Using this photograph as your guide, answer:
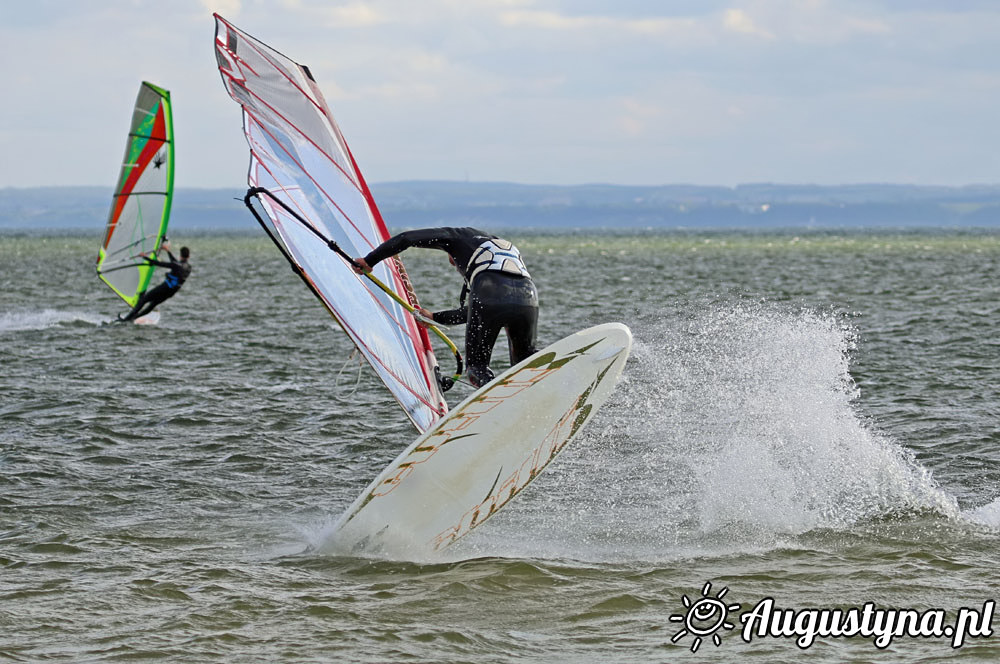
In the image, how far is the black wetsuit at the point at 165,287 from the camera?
22297 millimetres

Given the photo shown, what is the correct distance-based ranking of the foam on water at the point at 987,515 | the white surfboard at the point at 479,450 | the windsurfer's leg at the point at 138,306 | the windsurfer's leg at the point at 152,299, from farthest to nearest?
the windsurfer's leg at the point at 138,306 → the windsurfer's leg at the point at 152,299 → the foam on water at the point at 987,515 → the white surfboard at the point at 479,450

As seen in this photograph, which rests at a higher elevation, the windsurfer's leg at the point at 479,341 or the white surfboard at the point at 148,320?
the windsurfer's leg at the point at 479,341

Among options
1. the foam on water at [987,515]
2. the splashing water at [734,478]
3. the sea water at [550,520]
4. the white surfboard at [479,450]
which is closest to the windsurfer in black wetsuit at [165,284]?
the sea water at [550,520]

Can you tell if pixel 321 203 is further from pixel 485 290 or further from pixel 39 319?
pixel 39 319

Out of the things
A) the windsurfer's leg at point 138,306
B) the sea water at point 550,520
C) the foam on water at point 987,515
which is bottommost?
the sea water at point 550,520

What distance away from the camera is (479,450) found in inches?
287

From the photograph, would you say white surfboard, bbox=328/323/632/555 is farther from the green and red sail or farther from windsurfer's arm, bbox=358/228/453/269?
the green and red sail

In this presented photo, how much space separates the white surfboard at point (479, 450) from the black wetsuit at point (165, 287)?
15439 mm

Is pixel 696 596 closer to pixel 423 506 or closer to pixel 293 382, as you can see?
pixel 423 506

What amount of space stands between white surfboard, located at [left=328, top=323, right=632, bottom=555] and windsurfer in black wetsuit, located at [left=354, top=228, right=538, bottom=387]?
35 centimetres

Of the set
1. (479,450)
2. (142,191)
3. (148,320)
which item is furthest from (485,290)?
(148,320)

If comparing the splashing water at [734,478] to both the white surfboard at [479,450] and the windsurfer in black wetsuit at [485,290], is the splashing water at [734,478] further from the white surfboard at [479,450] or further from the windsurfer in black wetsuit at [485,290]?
the windsurfer in black wetsuit at [485,290]

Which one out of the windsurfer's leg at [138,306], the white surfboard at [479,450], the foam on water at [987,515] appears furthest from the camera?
the windsurfer's leg at [138,306]

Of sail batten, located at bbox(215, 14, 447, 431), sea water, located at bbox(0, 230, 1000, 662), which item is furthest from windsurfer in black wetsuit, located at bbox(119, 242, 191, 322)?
sail batten, located at bbox(215, 14, 447, 431)
